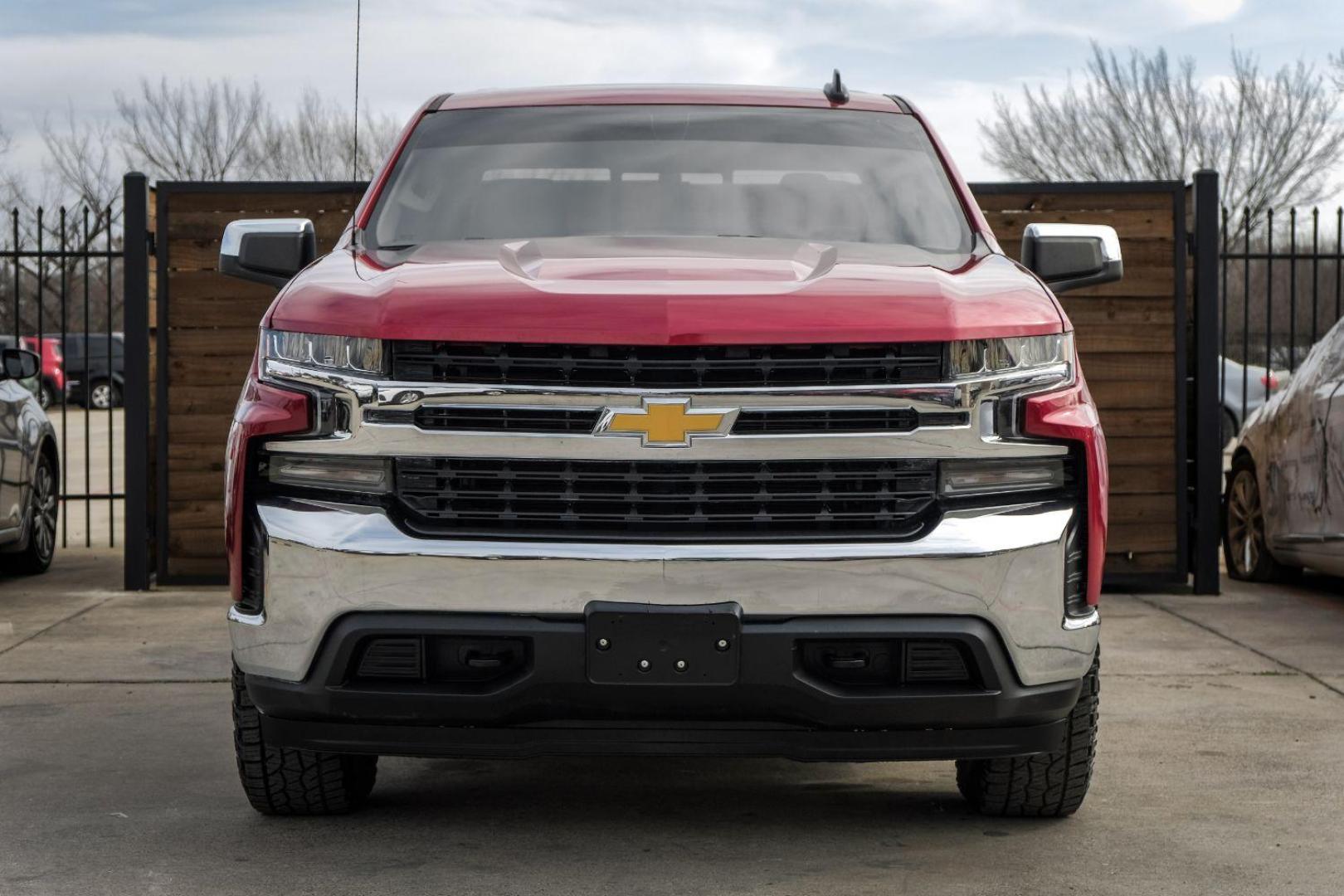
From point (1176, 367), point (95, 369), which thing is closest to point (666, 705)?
point (1176, 367)

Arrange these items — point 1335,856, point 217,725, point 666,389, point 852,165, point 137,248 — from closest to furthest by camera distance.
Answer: point 666,389 → point 1335,856 → point 852,165 → point 217,725 → point 137,248

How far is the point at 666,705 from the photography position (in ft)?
12.2

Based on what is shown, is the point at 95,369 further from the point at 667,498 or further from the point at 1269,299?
the point at 667,498

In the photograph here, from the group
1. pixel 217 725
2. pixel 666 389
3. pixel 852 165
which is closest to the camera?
pixel 666 389

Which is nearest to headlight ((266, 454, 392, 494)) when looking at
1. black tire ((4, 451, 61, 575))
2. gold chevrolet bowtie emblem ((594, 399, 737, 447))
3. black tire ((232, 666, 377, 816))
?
gold chevrolet bowtie emblem ((594, 399, 737, 447))

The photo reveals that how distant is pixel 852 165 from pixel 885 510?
1.64 meters

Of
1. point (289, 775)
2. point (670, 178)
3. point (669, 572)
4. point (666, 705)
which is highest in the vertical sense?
point (670, 178)

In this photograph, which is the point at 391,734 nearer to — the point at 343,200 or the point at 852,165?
the point at 852,165

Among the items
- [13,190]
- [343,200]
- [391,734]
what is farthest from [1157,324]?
[13,190]

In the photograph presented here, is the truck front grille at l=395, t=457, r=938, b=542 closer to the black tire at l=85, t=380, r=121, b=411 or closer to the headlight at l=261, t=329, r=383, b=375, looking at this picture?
the headlight at l=261, t=329, r=383, b=375

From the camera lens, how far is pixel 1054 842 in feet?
14.1

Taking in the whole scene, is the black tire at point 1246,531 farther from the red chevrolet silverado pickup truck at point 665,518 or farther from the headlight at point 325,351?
the headlight at point 325,351

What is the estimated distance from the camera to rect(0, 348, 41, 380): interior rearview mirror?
30.0 feet

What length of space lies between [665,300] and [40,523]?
7.25 meters
